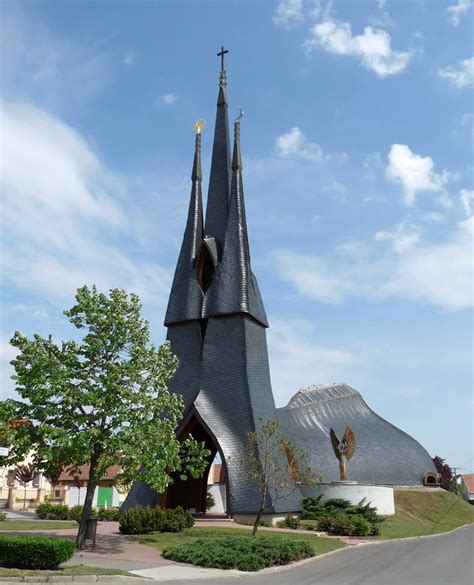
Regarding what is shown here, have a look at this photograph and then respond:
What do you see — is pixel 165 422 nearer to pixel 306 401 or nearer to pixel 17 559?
pixel 17 559

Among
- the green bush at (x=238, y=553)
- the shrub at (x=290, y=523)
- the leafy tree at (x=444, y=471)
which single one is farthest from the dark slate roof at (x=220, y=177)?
the leafy tree at (x=444, y=471)

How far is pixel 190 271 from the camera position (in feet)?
124

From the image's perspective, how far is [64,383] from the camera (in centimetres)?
1888

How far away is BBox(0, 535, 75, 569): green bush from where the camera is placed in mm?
14719

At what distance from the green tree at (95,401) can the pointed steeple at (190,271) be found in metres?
15.7

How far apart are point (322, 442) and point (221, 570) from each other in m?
34.8

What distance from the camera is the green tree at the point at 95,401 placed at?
1889 cm

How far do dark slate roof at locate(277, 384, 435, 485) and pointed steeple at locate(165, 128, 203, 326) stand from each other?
14248 millimetres


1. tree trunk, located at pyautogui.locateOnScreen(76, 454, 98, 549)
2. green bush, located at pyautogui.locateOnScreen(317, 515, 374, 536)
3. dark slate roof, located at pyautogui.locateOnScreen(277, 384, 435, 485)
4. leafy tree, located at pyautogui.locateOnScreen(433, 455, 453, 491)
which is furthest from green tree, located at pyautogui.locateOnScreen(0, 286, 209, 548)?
leafy tree, located at pyautogui.locateOnScreen(433, 455, 453, 491)

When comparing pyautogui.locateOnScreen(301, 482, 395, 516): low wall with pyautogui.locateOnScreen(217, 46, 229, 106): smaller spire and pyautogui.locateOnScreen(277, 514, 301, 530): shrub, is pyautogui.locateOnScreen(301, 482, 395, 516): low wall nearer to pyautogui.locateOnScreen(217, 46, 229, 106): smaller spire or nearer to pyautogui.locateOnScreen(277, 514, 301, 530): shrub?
pyautogui.locateOnScreen(277, 514, 301, 530): shrub

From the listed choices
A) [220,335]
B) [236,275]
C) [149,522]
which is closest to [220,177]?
[236,275]

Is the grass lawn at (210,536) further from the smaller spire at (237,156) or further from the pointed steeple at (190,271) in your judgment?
the smaller spire at (237,156)

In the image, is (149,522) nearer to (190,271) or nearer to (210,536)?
(210,536)

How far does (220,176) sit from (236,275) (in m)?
8.38
